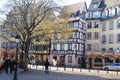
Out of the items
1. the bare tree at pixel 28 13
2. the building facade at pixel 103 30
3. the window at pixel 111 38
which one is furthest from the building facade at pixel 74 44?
the bare tree at pixel 28 13

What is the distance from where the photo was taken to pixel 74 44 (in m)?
70.4

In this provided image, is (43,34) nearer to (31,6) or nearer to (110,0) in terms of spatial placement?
(31,6)

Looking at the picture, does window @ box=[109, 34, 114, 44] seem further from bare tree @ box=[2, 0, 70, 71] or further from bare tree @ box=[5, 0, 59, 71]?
bare tree @ box=[5, 0, 59, 71]

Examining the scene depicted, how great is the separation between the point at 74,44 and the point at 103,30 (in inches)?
287

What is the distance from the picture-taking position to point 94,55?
66.6m

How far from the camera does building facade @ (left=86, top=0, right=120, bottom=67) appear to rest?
6512 centimetres

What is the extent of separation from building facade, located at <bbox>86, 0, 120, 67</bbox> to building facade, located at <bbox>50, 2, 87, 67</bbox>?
1463 mm

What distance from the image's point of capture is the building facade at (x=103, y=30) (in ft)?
214

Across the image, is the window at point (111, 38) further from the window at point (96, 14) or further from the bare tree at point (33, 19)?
the bare tree at point (33, 19)

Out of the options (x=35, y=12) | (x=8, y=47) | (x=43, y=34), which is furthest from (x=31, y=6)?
(x=8, y=47)

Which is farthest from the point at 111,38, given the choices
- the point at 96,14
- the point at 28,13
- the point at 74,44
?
the point at 28,13

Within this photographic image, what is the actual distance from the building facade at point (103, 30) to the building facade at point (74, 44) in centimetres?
146

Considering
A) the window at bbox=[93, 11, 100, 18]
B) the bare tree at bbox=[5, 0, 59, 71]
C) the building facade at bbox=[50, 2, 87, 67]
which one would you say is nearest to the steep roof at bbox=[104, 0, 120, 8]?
the window at bbox=[93, 11, 100, 18]

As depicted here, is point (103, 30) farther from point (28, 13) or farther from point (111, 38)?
point (28, 13)
